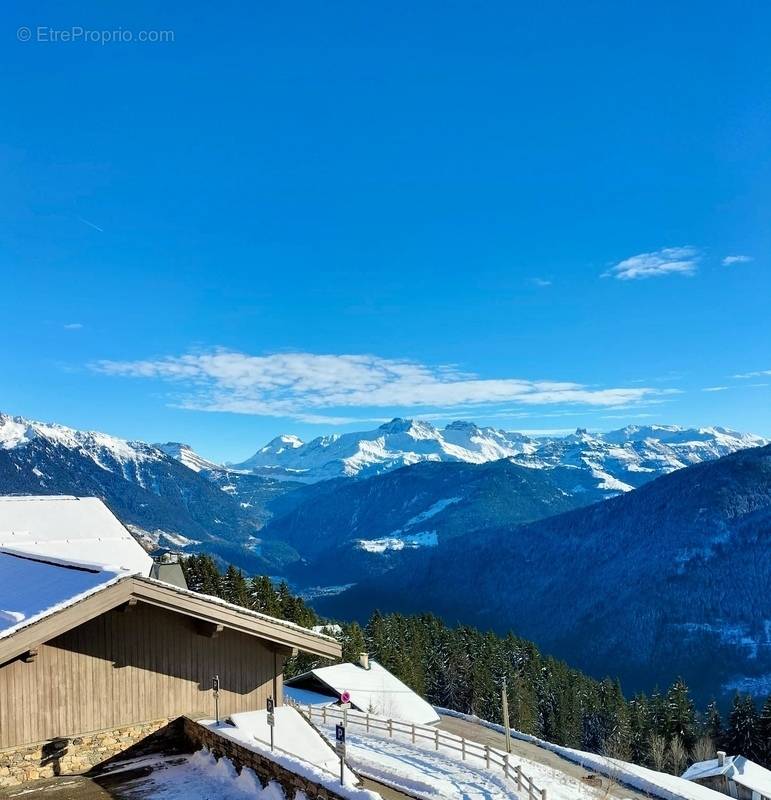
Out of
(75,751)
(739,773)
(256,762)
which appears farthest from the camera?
(739,773)

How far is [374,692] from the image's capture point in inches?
1658

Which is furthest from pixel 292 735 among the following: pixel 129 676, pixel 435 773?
pixel 435 773

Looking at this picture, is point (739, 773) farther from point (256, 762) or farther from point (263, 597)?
point (256, 762)

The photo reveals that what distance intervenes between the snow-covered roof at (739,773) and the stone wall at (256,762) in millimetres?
44662

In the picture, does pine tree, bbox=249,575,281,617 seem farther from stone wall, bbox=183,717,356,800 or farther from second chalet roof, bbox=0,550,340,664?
stone wall, bbox=183,717,356,800

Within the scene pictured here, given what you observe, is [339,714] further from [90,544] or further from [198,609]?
[198,609]

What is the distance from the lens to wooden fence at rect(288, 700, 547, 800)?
1767cm

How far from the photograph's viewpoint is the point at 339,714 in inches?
1296

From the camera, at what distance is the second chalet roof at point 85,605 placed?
34.2 feet

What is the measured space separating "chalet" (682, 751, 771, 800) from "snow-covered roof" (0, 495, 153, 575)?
39.9 m

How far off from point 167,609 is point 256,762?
10.0 ft

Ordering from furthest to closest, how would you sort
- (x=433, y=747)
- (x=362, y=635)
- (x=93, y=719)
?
(x=362, y=635) → (x=433, y=747) → (x=93, y=719)

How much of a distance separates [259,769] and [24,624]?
14.1 feet

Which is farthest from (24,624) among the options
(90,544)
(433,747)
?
(90,544)
